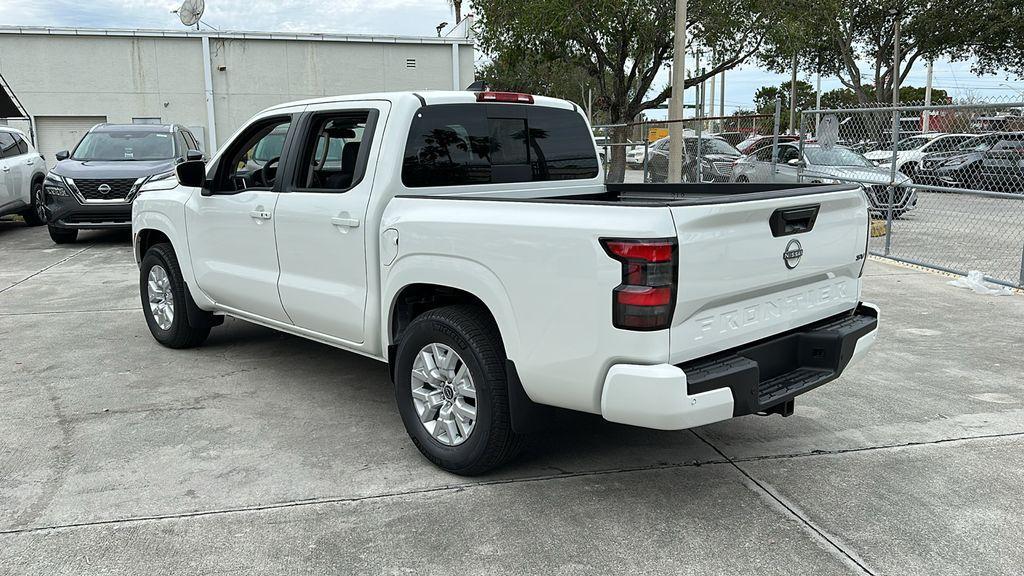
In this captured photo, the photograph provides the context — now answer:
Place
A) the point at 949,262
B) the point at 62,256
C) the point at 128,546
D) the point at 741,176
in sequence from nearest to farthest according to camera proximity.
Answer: the point at 128,546, the point at 949,262, the point at 62,256, the point at 741,176

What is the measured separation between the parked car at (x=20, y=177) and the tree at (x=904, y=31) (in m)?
18.2

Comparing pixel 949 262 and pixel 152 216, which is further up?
pixel 152 216

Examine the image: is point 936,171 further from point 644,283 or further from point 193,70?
point 193,70

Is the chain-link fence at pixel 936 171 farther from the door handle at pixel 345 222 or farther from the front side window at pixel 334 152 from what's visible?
the door handle at pixel 345 222

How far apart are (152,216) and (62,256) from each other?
21.2ft

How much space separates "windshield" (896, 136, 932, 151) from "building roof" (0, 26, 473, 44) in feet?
62.4

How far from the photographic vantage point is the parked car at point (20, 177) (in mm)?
13463

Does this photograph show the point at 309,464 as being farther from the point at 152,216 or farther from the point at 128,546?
the point at 152,216

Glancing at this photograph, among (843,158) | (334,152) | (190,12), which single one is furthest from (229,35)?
(334,152)

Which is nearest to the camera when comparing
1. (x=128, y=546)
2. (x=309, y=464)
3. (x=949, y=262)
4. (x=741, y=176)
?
(x=128, y=546)

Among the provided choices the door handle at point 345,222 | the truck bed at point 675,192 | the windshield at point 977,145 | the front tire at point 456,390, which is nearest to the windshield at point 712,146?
the windshield at point 977,145

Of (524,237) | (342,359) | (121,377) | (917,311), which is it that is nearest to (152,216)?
(121,377)

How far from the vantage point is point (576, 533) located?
343 centimetres

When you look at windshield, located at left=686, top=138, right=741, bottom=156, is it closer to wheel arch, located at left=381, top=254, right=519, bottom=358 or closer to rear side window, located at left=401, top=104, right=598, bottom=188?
rear side window, located at left=401, top=104, right=598, bottom=188
